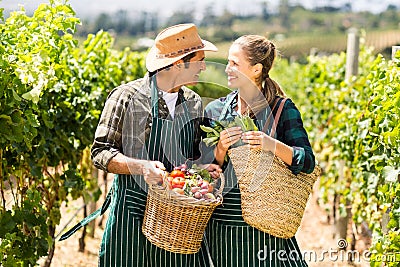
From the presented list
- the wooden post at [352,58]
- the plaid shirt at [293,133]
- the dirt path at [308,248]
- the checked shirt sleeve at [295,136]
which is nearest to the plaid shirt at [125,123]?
the plaid shirt at [293,133]

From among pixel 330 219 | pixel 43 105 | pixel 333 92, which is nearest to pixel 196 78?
pixel 43 105

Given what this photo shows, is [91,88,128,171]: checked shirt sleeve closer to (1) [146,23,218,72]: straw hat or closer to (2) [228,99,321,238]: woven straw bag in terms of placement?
(1) [146,23,218,72]: straw hat

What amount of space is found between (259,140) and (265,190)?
0.22 m

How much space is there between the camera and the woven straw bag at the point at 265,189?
280 cm

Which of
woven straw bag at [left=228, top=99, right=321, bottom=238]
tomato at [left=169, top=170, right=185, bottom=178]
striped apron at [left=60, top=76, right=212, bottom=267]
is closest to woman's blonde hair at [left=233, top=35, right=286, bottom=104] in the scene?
woven straw bag at [left=228, top=99, right=321, bottom=238]

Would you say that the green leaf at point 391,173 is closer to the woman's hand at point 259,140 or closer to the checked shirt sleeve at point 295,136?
the checked shirt sleeve at point 295,136

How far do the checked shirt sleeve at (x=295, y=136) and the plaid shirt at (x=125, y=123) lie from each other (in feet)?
1.59

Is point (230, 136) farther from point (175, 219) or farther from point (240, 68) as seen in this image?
point (175, 219)

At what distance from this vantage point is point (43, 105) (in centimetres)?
377

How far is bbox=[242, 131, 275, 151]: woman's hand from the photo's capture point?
108 inches

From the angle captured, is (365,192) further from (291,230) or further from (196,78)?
(196,78)

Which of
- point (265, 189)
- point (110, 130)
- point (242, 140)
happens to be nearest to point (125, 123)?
point (110, 130)

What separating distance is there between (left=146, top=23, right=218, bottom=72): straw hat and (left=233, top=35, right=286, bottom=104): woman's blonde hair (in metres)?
0.13

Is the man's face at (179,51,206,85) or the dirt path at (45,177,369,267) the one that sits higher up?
the man's face at (179,51,206,85)
